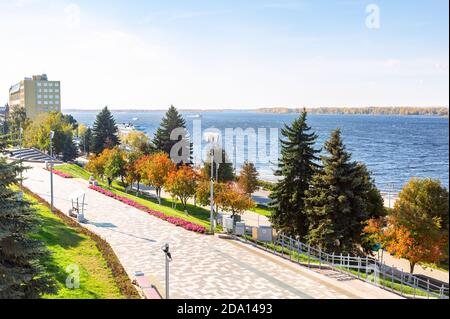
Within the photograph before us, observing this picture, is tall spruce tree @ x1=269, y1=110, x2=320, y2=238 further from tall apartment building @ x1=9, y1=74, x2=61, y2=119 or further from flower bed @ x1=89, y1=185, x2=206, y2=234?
tall apartment building @ x1=9, y1=74, x2=61, y2=119

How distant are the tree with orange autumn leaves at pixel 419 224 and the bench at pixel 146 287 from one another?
35.6 ft

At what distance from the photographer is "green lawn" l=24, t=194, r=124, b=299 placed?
15.0m

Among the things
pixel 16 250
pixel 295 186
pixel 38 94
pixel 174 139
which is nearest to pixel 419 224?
pixel 295 186

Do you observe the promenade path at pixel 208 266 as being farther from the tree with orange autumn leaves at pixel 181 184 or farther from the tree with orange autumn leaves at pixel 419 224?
the tree with orange autumn leaves at pixel 181 184

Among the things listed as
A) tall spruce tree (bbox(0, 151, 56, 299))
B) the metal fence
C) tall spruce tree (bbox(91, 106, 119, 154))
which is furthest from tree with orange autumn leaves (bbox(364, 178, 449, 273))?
tall spruce tree (bbox(91, 106, 119, 154))

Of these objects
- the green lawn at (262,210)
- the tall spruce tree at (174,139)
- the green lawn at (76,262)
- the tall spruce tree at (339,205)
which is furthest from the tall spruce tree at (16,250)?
the tall spruce tree at (174,139)

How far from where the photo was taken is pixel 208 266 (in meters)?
18.3

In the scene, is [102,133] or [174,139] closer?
[174,139]

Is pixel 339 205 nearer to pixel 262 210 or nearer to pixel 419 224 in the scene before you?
pixel 419 224

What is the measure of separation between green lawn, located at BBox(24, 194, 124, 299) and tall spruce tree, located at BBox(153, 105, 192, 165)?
105ft

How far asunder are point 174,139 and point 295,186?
29.9 metres

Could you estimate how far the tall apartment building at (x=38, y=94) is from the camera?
4690 inches
